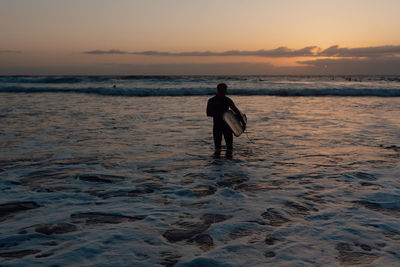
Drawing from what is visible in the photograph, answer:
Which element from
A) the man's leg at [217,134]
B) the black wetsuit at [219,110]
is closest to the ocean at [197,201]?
the man's leg at [217,134]

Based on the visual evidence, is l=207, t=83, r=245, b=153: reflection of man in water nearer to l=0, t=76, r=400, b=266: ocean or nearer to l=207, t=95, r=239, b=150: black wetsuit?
l=207, t=95, r=239, b=150: black wetsuit

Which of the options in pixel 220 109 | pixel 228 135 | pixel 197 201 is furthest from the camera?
pixel 228 135

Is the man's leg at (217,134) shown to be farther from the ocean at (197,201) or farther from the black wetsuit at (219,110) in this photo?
the ocean at (197,201)

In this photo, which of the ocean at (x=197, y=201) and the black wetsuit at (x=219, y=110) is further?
the black wetsuit at (x=219, y=110)

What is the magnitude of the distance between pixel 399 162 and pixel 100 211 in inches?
219

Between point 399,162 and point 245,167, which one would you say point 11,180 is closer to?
point 245,167

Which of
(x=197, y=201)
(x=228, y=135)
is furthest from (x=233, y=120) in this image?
(x=197, y=201)

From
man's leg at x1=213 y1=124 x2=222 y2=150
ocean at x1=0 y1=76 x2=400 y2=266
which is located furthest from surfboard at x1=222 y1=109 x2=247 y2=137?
ocean at x1=0 y1=76 x2=400 y2=266

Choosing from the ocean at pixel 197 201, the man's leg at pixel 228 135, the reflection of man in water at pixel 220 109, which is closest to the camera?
the ocean at pixel 197 201

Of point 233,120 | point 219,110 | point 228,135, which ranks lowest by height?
point 228,135

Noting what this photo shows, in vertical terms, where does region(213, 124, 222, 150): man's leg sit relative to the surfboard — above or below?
below

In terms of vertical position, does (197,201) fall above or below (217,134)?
below

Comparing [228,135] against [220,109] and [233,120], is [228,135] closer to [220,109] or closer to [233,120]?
[233,120]

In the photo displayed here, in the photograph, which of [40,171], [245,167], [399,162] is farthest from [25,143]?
[399,162]
